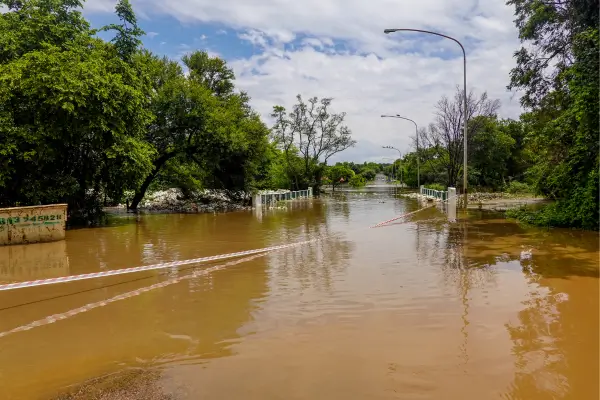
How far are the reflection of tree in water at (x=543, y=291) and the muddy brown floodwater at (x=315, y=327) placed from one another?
0.9 inches

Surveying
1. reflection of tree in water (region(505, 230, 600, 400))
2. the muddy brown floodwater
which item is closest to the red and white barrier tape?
the muddy brown floodwater

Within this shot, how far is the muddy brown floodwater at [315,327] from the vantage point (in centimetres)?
392

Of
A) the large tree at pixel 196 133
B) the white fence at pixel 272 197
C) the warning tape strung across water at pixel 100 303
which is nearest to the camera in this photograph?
the warning tape strung across water at pixel 100 303

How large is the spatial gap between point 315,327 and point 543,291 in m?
4.01

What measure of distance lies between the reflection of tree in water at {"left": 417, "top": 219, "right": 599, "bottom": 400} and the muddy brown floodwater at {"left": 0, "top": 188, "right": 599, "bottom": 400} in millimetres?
24

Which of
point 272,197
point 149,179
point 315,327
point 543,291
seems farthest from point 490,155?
point 315,327

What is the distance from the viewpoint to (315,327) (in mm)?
5375

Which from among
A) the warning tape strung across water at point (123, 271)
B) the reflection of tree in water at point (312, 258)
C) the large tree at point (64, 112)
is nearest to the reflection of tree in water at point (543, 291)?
the reflection of tree in water at point (312, 258)

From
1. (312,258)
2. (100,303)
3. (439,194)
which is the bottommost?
(100,303)

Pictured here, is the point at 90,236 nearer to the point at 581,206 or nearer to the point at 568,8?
the point at 581,206

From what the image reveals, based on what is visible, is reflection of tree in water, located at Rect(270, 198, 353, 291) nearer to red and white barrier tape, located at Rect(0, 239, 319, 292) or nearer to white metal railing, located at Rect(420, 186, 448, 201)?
red and white barrier tape, located at Rect(0, 239, 319, 292)

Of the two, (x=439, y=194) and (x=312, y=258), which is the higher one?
(x=439, y=194)

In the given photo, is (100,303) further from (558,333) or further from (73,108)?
(73,108)

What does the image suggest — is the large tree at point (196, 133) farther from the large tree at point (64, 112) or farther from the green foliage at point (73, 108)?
the large tree at point (64, 112)
